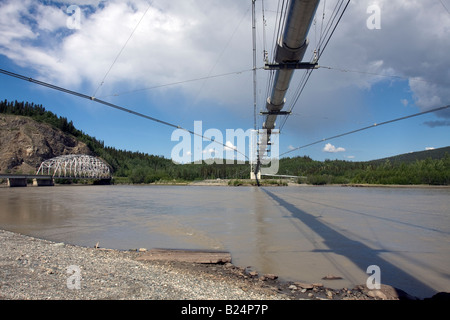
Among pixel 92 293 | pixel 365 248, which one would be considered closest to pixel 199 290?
pixel 92 293

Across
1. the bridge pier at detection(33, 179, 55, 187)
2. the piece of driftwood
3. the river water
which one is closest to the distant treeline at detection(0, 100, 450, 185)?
the bridge pier at detection(33, 179, 55, 187)

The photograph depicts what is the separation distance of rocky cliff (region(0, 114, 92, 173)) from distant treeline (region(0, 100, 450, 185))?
42.6ft

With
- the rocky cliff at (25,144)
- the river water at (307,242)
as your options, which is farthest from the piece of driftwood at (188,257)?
the rocky cliff at (25,144)

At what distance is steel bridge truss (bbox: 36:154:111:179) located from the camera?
97.9 metres

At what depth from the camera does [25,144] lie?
10106cm

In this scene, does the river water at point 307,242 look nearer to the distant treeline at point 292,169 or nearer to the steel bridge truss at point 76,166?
the distant treeline at point 292,169

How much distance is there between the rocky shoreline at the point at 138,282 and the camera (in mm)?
4629

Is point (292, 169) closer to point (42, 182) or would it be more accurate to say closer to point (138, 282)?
point (42, 182)

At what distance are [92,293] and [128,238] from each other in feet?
22.0

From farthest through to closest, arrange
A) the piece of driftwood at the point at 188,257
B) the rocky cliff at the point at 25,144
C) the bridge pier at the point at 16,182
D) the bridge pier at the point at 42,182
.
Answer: the rocky cliff at the point at 25,144, the bridge pier at the point at 42,182, the bridge pier at the point at 16,182, the piece of driftwood at the point at 188,257

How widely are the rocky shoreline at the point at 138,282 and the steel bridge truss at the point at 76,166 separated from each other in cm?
9791

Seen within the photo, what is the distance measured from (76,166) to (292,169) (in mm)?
86477
